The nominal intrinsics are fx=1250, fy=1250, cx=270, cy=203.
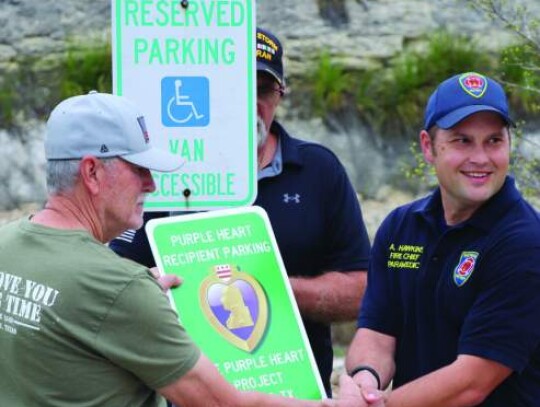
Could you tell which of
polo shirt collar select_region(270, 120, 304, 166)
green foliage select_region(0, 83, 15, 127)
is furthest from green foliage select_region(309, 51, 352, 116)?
polo shirt collar select_region(270, 120, 304, 166)

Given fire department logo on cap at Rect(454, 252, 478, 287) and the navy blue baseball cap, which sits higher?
the navy blue baseball cap

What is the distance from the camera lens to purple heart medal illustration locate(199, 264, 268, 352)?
3861 millimetres

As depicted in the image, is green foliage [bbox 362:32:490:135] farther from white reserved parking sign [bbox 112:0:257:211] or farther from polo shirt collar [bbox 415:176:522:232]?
polo shirt collar [bbox 415:176:522:232]

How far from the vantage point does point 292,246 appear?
443cm

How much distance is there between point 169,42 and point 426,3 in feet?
19.0

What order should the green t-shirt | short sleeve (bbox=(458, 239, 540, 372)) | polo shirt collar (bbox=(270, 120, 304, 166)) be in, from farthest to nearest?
polo shirt collar (bbox=(270, 120, 304, 166))
short sleeve (bbox=(458, 239, 540, 372))
the green t-shirt

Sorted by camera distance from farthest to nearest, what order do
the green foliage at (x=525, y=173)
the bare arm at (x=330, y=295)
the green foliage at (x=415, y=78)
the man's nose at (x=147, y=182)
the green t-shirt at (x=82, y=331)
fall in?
the green foliage at (x=415, y=78), the green foliage at (x=525, y=173), the bare arm at (x=330, y=295), the man's nose at (x=147, y=182), the green t-shirt at (x=82, y=331)

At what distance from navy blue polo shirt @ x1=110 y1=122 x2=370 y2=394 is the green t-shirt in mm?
1216

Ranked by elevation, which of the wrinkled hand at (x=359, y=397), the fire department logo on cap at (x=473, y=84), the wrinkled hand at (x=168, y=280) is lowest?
the wrinkled hand at (x=359, y=397)

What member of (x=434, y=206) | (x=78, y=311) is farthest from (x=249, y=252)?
(x=78, y=311)

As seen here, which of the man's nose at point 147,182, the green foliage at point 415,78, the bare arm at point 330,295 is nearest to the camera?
the man's nose at point 147,182

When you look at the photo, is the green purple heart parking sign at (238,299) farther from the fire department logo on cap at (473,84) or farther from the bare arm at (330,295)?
the fire department logo on cap at (473,84)

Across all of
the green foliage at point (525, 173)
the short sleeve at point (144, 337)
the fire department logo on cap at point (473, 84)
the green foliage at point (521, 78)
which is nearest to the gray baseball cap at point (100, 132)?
the short sleeve at point (144, 337)

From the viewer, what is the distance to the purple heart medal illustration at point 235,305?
386 centimetres
